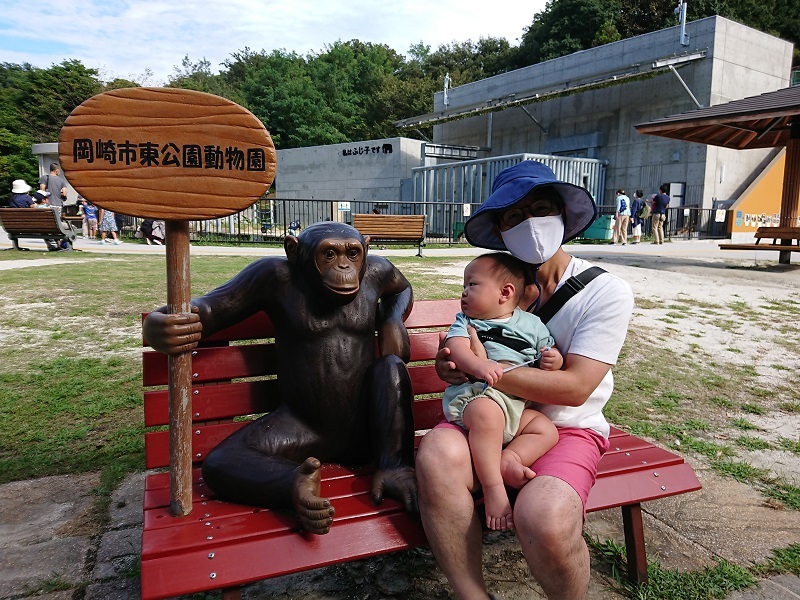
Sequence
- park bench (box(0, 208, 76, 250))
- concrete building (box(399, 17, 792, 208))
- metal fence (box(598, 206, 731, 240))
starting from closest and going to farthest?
park bench (box(0, 208, 76, 250)), metal fence (box(598, 206, 731, 240)), concrete building (box(399, 17, 792, 208))

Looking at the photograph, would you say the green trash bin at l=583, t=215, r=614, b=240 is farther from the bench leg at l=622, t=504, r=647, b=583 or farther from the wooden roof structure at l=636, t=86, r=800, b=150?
the bench leg at l=622, t=504, r=647, b=583

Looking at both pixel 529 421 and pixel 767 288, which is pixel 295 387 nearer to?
pixel 529 421

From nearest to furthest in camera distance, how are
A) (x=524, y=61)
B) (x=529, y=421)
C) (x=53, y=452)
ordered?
(x=529, y=421), (x=53, y=452), (x=524, y=61)

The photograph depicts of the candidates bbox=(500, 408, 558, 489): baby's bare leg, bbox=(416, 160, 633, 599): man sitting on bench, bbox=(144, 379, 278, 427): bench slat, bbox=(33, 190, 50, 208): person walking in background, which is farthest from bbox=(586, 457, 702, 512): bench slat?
bbox=(33, 190, 50, 208): person walking in background

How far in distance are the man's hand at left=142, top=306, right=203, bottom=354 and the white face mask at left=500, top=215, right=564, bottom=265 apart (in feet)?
3.69

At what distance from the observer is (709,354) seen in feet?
18.0

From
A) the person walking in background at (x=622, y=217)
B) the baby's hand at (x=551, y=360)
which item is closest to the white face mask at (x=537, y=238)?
the baby's hand at (x=551, y=360)

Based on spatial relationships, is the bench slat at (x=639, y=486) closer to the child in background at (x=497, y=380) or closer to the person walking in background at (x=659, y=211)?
the child in background at (x=497, y=380)

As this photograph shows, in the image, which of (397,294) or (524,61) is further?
(524,61)

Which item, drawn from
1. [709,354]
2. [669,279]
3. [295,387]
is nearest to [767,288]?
[669,279]

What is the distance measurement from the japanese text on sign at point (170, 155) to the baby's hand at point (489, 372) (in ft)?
→ 3.02

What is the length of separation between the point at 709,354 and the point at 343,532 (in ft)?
15.9

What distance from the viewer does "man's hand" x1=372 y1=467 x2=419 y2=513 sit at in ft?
6.16

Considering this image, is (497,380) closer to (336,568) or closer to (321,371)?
(321,371)
